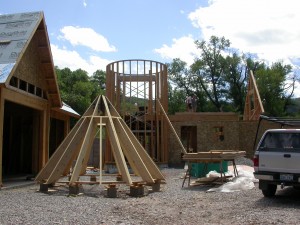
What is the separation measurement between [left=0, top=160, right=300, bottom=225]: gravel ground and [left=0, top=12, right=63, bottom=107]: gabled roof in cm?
401

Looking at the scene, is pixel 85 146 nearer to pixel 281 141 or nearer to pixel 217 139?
pixel 281 141

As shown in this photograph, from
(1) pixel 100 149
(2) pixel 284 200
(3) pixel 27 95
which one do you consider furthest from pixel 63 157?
(2) pixel 284 200

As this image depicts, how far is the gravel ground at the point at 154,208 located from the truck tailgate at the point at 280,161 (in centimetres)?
78

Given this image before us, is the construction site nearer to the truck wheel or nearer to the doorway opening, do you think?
the doorway opening

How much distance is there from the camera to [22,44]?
12930 millimetres

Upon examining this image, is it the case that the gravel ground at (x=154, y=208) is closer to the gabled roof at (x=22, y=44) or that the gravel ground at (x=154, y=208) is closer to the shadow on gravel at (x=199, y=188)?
the shadow on gravel at (x=199, y=188)

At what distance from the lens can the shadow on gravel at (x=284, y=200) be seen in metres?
8.89

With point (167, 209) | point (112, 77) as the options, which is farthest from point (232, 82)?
point (167, 209)

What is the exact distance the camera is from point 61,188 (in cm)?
1241

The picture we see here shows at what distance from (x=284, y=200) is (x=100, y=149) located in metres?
5.27

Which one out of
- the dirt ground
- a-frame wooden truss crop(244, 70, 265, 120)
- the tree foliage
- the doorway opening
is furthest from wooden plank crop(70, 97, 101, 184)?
the tree foliage

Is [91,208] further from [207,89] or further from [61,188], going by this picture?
[207,89]

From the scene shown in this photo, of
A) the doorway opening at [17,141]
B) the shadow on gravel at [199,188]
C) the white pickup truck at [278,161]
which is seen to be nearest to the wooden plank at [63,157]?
the shadow on gravel at [199,188]

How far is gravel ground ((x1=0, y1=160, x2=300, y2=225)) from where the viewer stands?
7293 mm
